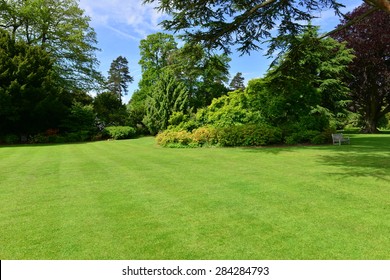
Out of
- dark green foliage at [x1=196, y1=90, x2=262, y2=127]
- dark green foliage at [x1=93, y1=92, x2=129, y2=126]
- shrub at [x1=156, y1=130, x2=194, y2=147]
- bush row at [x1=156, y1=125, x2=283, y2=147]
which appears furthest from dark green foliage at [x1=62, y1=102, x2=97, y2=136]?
dark green foliage at [x1=196, y1=90, x2=262, y2=127]

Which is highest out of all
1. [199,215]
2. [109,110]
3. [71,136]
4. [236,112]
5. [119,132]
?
[109,110]

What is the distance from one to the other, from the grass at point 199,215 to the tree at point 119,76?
60.9 m

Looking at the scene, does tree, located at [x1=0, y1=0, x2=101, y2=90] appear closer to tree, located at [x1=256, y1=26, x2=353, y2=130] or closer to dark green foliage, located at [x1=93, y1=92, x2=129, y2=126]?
dark green foliage, located at [x1=93, y1=92, x2=129, y2=126]

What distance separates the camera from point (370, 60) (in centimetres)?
2541

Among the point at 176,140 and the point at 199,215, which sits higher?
the point at 176,140

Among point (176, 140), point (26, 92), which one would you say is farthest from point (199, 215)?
point (26, 92)

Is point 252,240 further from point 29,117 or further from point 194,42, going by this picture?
point 29,117

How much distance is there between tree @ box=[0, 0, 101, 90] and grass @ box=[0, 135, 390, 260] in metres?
26.7

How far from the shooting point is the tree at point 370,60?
82.2 ft

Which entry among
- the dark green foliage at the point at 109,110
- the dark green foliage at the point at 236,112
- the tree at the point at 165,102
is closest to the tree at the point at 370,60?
the dark green foliage at the point at 236,112

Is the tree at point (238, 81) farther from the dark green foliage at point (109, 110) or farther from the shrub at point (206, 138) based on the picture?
the shrub at point (206, 138)

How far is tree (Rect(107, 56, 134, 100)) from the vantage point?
66.8 m

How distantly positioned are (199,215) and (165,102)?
83.6 feet

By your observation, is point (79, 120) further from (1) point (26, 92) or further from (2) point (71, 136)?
(1) point (26, 92)
